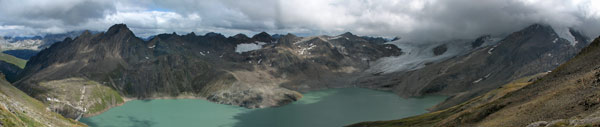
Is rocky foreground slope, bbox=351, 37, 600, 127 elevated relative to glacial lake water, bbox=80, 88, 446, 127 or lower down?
elevated

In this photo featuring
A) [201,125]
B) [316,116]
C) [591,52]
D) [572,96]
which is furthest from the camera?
[316,116]

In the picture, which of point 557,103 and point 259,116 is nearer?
point 557,103

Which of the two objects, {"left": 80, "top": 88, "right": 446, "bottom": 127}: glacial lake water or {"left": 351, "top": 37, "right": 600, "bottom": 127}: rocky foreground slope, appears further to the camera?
{"left": 80, "top": 88, "right": 446, "bottom": 127}: glacial lake water

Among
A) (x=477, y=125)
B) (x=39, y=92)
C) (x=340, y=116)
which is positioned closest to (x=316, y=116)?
(x=340, y=116)

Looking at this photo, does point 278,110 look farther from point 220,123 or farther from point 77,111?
point 77,111

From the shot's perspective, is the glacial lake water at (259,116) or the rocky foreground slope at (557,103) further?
the glacial lake water at (259,116)

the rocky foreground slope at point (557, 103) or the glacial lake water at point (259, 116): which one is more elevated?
the rocky foreground slope at point (557, 103)

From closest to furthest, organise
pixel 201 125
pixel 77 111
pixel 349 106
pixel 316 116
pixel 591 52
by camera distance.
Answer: pixel 591 52
pixel 201 125
pixel 316 116
pixel 77 111
pixel 349 106

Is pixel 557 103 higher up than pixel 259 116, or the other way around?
pixel 557 103
